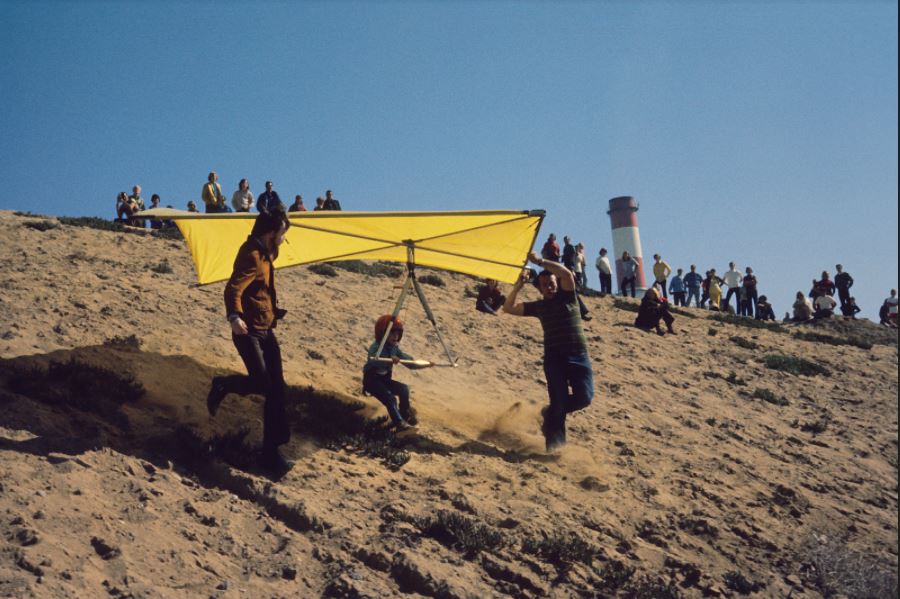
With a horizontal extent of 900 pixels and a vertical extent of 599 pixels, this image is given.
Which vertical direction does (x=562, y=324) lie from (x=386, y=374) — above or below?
above

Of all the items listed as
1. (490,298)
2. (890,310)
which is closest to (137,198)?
(490,298)

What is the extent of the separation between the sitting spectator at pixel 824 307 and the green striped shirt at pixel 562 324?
2271cm

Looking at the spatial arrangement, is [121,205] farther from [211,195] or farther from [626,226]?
[626,226]

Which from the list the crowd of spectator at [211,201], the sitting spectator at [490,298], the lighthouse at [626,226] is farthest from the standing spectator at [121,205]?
the lighthouse at [626,226]

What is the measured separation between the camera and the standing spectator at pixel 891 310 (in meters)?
29.5

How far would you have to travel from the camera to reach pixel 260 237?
7289 millimetres

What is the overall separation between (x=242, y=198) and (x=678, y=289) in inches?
707

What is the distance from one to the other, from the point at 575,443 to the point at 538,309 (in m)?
2.32

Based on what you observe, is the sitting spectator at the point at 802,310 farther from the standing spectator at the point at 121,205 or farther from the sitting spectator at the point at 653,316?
the standing spectator at the point at 121,205

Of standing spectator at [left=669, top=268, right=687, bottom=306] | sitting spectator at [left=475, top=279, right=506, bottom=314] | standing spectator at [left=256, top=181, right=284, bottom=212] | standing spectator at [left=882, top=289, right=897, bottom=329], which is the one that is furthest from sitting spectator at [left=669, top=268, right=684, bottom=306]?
standing spectator at [left=256, top=181, right=284, bottom=212]

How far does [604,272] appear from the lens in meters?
27.8

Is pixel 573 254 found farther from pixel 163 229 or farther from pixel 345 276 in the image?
pixel 163 229

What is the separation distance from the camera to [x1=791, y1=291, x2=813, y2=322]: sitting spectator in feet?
92.7

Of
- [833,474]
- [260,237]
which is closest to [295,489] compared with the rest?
[260,237]
